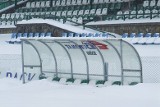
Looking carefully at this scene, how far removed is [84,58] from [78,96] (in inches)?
92.1

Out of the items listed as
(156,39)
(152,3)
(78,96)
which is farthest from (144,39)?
(78,96)

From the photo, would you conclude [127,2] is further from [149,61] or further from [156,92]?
[156,92]

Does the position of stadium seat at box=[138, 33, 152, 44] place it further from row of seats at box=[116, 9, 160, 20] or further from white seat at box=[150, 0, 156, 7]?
white seat at box=[150, 0, 156, 7]

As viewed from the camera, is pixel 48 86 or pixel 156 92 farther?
pixel 48 86

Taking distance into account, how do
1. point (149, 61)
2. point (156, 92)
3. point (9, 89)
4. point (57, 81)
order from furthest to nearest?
point (149, 61), point (57, 81), point (9, 89), point (156, 92)

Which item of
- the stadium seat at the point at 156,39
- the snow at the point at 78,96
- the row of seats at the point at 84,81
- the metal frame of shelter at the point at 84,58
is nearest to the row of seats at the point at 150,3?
the stadium seat at the point at 156,39

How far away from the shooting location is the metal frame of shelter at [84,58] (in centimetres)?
1305

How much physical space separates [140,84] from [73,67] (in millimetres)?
2683

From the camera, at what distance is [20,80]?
15.9m

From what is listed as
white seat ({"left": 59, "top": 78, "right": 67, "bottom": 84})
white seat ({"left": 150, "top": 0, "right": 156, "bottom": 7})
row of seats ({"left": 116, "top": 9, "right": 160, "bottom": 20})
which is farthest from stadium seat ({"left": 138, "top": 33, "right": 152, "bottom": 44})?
white seat ({"left": 59, "top": 78, "right": 67, "bottom": 84})

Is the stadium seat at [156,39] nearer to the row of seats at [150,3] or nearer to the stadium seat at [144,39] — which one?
the stadium seat at [144,39]

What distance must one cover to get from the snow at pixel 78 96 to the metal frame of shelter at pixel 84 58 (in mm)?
641

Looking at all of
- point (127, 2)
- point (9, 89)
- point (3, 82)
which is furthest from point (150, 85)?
point (127, 2)

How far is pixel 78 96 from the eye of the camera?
1211 centimetres
